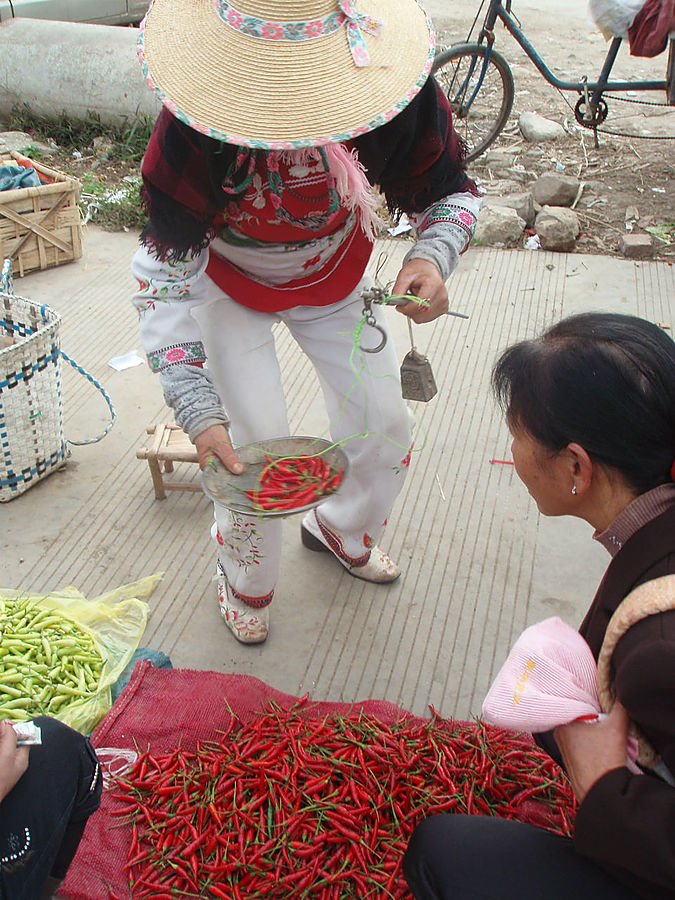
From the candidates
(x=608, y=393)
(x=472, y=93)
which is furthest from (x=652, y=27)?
(x=608, y=393)

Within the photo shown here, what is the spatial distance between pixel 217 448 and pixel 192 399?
0.44ft

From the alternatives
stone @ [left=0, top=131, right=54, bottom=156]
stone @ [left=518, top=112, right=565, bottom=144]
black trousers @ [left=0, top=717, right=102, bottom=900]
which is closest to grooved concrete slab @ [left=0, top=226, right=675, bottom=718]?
black trousers @ [left=0, top=717, right=102, bottom=900]

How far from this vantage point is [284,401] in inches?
86.7

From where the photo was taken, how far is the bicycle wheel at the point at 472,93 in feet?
19.1

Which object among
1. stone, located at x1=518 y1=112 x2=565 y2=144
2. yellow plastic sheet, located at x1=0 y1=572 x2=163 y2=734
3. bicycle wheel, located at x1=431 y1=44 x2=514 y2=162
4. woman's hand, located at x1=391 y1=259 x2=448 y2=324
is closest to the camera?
woman's hand, located at x1=391 y1=259 x2=448 y2=324

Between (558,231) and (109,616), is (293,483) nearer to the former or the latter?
(109,616)

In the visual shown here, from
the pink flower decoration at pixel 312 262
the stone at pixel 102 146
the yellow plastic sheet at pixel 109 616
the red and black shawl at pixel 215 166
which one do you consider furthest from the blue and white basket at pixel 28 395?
the stone at pixel 102 146

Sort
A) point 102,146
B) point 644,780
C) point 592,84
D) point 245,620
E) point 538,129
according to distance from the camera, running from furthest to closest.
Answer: point 538,129 → point 102,146 → point 592,84 → point 245,620 → point 644,780

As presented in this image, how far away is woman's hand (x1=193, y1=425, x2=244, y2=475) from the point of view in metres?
1.87

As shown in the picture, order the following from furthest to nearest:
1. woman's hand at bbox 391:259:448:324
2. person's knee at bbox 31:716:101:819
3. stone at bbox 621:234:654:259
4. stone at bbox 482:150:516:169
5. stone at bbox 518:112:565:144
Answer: stone at bbox 518:112:565:144, stone at bbox 482:150:516:169, stone at bbox 621:234:654:259, woman's hand at bbox 391:259:448:324, person's knee at bbox 31:716:101:819

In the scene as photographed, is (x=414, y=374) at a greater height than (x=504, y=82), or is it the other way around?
(x=414, y=374)

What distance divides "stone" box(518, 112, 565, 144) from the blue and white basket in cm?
480

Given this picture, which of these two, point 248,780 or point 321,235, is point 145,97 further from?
point 248,780

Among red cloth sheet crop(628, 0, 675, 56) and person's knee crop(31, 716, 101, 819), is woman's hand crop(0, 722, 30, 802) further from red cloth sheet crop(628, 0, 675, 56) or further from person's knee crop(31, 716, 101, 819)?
red cloth sheet crop(628, 0, 675, 56)
